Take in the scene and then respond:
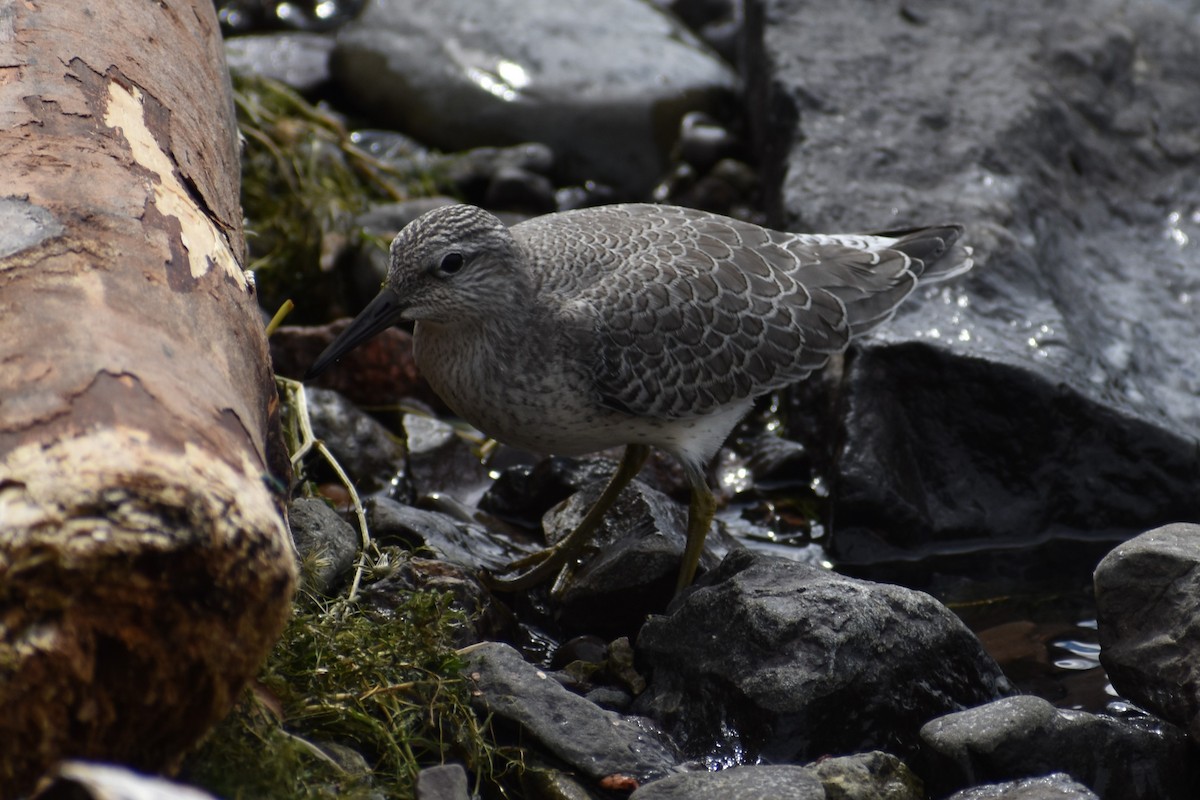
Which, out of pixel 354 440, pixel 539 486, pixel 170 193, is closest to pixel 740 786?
pixel 170 193

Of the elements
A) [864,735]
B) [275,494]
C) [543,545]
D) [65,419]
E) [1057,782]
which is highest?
[65,419]

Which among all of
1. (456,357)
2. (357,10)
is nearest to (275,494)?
(456,357)

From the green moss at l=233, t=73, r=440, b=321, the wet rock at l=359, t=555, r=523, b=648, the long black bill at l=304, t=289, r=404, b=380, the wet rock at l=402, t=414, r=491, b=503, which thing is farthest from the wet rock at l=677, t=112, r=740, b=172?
the wet rock at l=359, t=555, r=523, b=648

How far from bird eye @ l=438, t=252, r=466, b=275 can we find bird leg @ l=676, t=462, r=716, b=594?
A: 1.36 meters

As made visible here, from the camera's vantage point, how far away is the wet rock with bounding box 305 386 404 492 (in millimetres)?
6188

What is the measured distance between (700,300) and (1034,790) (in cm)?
244

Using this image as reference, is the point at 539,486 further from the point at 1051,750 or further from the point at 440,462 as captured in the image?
the point at 1051,750

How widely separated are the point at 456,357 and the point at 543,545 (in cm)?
136

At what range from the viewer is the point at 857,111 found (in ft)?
27.3

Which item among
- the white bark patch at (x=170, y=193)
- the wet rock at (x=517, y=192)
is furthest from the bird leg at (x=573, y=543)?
the wet rock at (x=517, y=192)

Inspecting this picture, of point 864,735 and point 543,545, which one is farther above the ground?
point 864,735

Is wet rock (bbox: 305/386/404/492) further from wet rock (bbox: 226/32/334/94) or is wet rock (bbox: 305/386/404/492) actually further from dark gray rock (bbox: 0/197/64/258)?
wet rock (bbox: 226/32/334/94)

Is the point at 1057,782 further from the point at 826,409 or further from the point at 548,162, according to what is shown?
the point at 548,162

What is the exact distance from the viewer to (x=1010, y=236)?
287 inches
